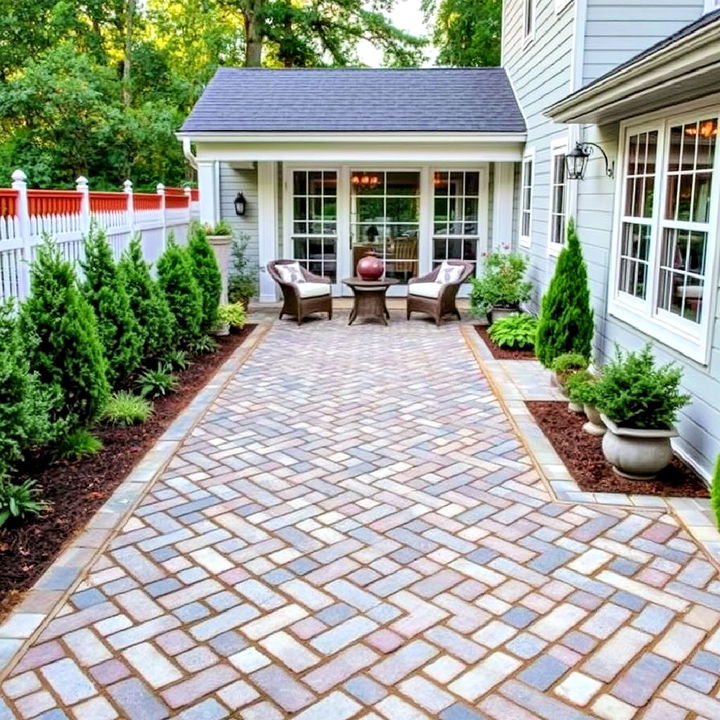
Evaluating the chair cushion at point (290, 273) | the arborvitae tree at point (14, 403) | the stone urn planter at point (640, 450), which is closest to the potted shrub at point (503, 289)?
the chair cushion at point (290, 273)

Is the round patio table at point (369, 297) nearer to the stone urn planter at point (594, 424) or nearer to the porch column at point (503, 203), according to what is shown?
the porch column at point (503, 203)

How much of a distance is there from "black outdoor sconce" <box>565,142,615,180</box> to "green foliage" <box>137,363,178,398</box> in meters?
4.20

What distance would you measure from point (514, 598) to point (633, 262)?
3.61 metres

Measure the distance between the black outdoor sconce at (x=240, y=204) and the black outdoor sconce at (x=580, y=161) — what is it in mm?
5648

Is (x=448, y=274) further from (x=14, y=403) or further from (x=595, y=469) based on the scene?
(x=14, y=403)

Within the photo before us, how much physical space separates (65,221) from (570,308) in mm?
4170

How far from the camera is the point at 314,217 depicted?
1134 cm

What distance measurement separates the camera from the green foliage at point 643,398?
4047 mm

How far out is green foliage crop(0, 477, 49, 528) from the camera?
11.5 feet

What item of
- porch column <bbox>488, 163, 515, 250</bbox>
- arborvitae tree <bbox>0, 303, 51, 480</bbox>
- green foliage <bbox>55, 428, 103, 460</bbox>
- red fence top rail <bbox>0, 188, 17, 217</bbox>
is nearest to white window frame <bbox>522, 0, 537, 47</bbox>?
porch column <bbox>488, 163, 515, 250</bbox>

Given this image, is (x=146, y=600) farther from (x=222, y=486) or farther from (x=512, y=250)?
(x=512, y=250)

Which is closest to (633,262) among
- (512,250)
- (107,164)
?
(512,250)

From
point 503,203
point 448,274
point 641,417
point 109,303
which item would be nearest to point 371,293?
point 448,274

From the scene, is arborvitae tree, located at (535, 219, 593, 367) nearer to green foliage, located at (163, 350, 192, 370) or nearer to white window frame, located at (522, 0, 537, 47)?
green foliage, located at (163, 350, 192, 370)
